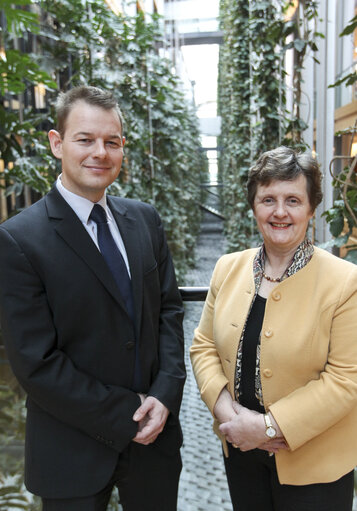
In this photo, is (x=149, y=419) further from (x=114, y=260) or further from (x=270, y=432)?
(x=114, y=260)

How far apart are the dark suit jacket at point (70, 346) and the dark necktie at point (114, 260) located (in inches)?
0.9

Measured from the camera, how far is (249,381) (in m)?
1.36

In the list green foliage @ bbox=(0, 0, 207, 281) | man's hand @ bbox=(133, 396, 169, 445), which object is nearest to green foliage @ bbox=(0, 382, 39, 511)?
man's hand @ bbox=(133, 396, 169, 445)

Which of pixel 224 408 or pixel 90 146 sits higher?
pixel 90 146

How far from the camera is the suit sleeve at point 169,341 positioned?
1399 millimetres

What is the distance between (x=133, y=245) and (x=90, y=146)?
0.31 m

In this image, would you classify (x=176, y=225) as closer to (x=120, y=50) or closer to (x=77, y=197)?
(x=120, y=50)

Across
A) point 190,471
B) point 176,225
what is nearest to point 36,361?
point 190,471

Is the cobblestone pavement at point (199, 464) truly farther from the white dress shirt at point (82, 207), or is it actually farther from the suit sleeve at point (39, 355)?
the white dress shirt at point (82, 207)

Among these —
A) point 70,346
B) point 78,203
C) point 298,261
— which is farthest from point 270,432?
point 78,203

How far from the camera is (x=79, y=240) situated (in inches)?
51.5

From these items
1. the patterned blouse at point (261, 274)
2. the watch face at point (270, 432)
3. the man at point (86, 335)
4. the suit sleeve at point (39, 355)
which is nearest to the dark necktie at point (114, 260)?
the man at point (86, 335)

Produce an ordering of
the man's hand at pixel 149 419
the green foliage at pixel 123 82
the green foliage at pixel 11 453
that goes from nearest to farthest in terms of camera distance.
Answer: the man's hand at pixel 149 419 < the green foliage at pixel 11 453 < the green foliage at pixel 123 82

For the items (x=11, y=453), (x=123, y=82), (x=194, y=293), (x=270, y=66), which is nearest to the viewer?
(x=194, y=293)
